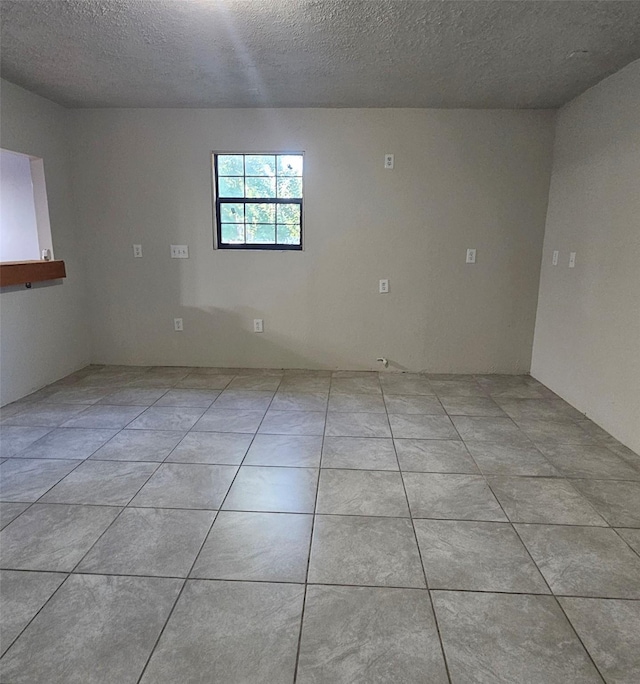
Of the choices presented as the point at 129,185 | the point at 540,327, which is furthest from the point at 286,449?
the point at 129,185

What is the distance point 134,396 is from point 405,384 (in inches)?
86.4

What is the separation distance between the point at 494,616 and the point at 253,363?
308cm

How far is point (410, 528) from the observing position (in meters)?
1.84

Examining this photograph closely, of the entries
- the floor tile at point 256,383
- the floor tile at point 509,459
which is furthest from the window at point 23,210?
the floor tile at point 509,459

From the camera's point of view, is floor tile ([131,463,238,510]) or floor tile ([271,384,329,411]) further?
floor tile ([271,384,329,411])

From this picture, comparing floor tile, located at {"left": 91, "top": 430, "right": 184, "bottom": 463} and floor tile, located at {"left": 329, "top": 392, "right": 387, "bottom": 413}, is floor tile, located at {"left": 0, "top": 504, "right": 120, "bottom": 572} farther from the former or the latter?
floor tile, located at {"left": 329, "top": 392, "right": 387, "bottom": 413}

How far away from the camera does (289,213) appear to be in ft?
12.7

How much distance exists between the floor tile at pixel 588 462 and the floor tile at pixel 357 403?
1109mm

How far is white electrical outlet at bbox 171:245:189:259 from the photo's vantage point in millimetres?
3936

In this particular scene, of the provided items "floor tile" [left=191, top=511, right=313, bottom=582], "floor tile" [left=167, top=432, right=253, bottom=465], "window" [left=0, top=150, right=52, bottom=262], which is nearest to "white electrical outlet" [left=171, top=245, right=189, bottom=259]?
"window" [left=0, top=150, right=52, bottom=262]

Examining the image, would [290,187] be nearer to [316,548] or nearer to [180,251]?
[180,251]

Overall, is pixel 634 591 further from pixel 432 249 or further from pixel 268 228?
pixel 268 228

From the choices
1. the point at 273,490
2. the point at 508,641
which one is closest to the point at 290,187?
the point at 273,490

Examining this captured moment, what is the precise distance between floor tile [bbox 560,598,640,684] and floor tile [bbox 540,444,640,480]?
0.91 metres
